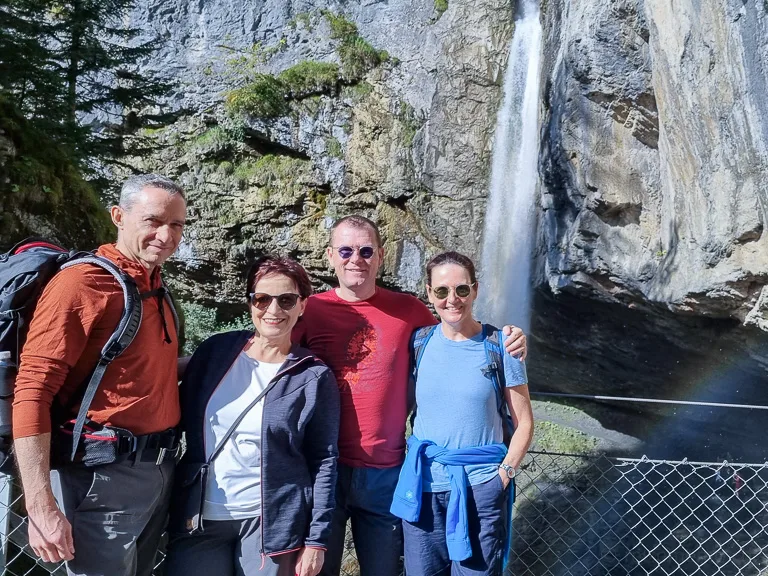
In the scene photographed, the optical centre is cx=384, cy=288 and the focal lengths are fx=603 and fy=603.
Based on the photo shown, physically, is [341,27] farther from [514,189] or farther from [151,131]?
[514,189]

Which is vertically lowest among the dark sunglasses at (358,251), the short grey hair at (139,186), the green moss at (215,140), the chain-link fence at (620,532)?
the chain-link fence at (620,532)

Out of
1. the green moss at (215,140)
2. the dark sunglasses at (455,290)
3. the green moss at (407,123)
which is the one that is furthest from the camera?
the green moss at (215,140)

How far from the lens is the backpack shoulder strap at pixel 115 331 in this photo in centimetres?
213

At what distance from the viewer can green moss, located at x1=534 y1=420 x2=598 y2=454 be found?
10688 millimetres

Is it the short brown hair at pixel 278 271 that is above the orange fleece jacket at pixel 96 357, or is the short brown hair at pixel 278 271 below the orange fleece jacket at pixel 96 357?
above

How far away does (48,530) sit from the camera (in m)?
2.01

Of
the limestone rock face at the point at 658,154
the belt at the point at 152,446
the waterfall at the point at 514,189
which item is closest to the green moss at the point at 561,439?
the waterfall at the point at 514,189

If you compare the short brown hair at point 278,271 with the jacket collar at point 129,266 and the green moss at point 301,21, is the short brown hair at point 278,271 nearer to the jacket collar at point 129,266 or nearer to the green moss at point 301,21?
the jacket collar at point 129,266

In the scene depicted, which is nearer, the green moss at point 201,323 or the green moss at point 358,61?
the green moss at point 201,323

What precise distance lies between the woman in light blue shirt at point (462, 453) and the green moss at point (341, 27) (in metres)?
13.3

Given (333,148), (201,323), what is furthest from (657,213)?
(201,323)

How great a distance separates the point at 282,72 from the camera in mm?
14445

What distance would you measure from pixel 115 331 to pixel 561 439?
10.1 meters

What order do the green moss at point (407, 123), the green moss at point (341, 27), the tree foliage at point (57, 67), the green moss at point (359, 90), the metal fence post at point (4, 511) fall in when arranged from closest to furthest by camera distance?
the metal fence post at point (4, 511) → the tree foliage at point (57, 67) → the green moss at point (407, 123) → the green moss at point (359, 90) → the green moss at point (341, 27)
